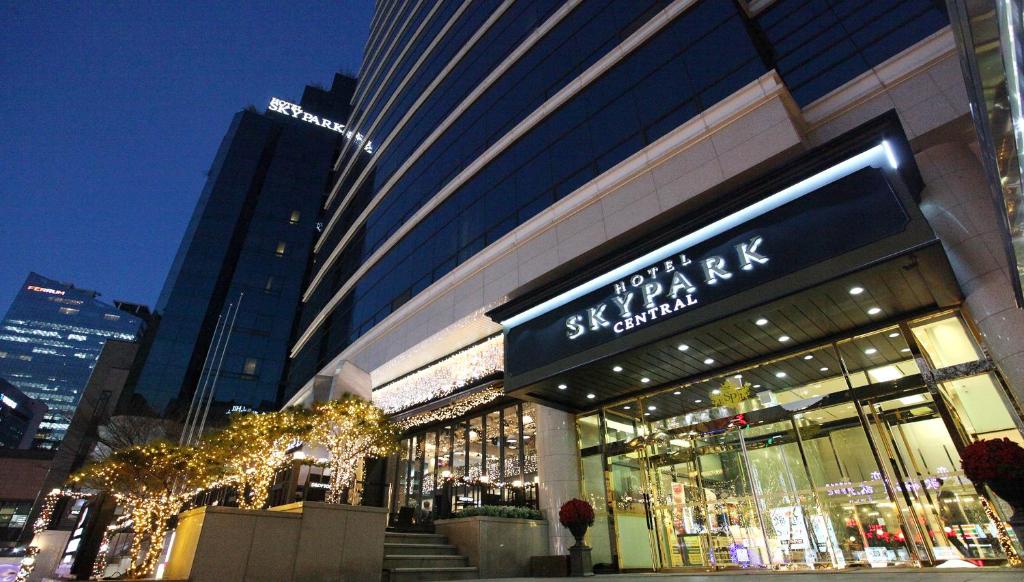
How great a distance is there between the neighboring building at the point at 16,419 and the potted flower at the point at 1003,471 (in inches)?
5566

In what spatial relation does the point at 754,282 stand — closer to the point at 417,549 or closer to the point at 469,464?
the point at 417,549

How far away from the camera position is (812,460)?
1010 centimetres

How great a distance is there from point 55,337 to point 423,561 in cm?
24045

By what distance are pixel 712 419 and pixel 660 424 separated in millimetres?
1463

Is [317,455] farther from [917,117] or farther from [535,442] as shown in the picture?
[917,117]

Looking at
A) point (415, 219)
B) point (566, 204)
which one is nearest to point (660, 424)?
point (566, 204)

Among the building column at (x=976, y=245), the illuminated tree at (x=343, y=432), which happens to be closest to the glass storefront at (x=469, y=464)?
the illuminated tree at (x=343, y=432)

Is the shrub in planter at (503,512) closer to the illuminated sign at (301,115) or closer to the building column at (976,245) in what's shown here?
the building column at (976,245)

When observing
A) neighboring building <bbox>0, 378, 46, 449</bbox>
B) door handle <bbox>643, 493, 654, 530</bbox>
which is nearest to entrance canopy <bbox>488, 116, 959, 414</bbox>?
door handle <bbox>643, 493, 654, 530</bbox>

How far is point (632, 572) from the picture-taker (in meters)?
12.0

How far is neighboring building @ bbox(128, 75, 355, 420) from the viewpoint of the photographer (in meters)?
43.0

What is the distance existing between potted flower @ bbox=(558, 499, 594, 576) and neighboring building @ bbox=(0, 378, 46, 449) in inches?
5271

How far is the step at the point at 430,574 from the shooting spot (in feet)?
33.5

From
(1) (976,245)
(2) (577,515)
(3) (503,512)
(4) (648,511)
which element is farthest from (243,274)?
(1) (976,245)
